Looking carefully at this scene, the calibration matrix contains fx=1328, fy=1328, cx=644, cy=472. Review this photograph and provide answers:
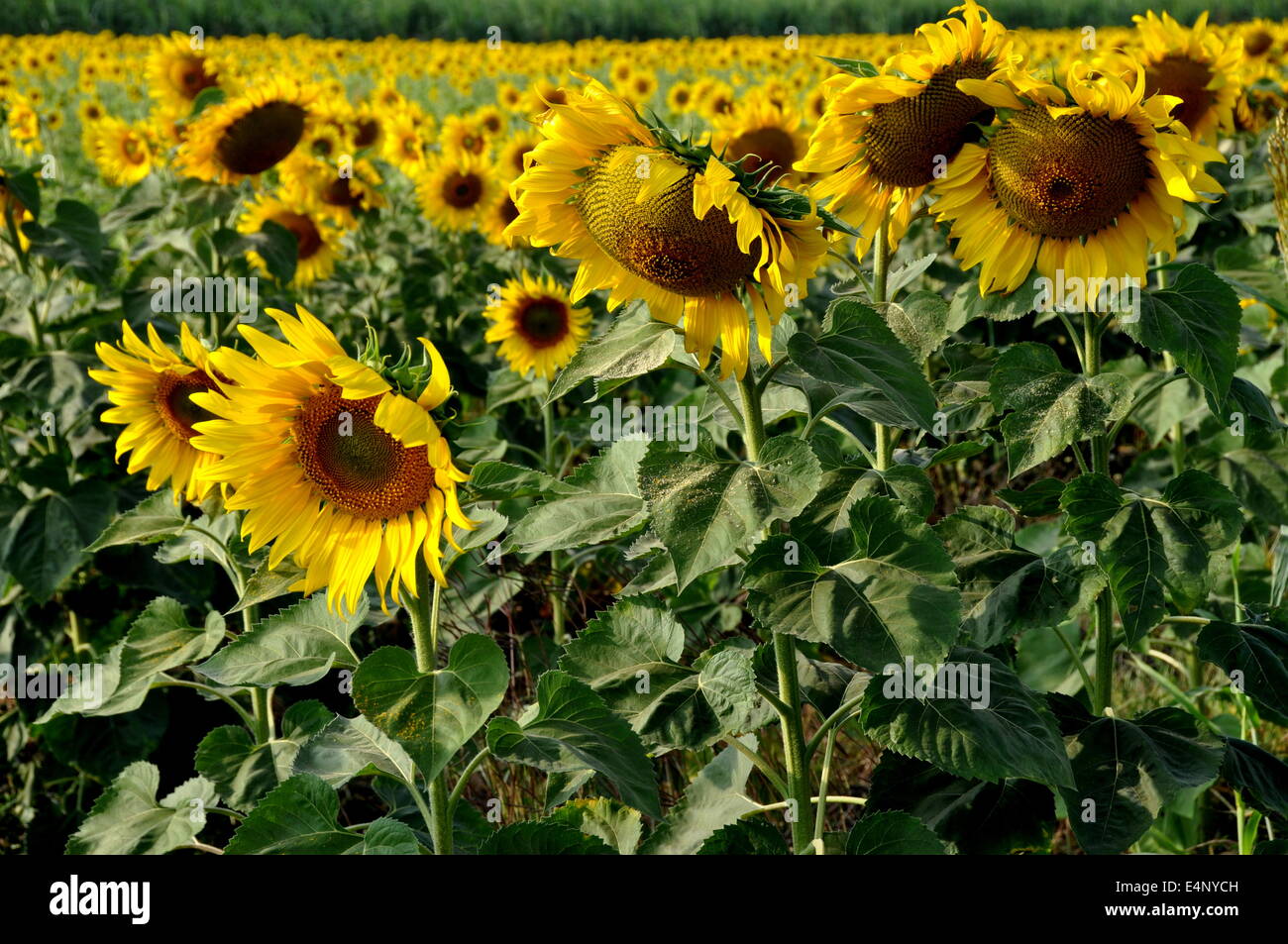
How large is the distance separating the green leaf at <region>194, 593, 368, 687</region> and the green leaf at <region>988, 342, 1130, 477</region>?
109cm

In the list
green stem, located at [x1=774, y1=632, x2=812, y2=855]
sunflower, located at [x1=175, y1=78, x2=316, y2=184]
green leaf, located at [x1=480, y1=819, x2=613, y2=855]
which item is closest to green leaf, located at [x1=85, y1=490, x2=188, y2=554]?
green leaf, located at [x1=480, y1=819, x2=613, y2=855]

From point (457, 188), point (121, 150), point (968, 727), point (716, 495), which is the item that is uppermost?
point (121, 150)

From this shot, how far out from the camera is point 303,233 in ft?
17.1

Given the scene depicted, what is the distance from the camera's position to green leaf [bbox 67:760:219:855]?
7.43 ft

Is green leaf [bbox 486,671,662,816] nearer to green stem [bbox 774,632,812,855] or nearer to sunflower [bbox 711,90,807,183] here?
green stem [bbox 774,632,812,855]

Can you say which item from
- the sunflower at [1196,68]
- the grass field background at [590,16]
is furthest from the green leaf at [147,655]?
the grass field background at [590,16]

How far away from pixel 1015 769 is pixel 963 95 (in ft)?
3.72

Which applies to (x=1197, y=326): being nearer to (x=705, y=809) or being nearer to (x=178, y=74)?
(x=705, y=809)

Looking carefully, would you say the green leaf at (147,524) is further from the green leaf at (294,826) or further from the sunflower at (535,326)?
the sunflower at (535,326)

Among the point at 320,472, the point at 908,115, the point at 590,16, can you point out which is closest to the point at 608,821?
the point at 320,472

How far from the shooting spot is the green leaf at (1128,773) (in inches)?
80.4

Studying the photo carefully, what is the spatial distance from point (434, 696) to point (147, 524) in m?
1.01

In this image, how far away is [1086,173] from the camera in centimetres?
217

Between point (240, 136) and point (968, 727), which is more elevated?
point (240, 136)
